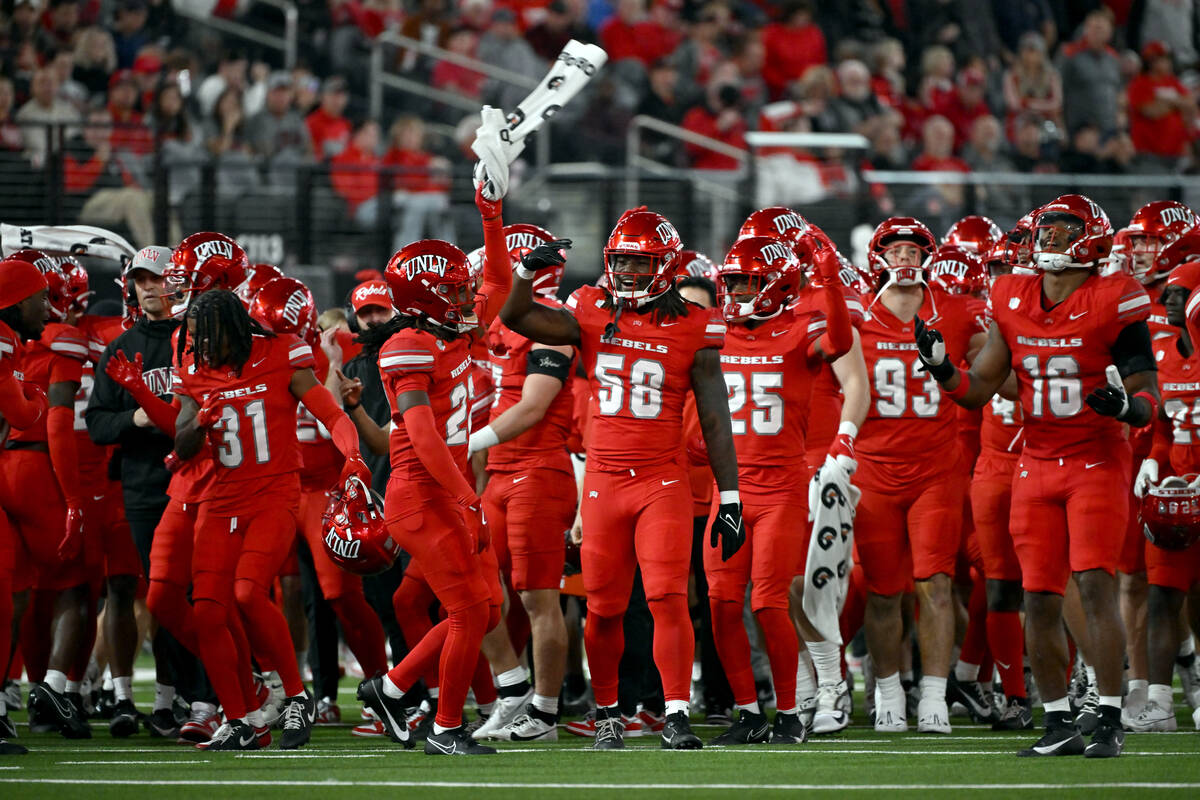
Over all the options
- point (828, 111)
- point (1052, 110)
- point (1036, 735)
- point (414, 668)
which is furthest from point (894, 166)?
point (414, 668)

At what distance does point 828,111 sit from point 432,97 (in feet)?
12.1

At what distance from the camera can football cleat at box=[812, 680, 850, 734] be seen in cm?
798

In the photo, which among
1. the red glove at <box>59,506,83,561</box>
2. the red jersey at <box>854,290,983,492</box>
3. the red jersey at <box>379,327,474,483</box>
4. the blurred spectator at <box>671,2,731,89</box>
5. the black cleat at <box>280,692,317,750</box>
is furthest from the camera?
the blurred spectator at <box>671,2,731,89</box>

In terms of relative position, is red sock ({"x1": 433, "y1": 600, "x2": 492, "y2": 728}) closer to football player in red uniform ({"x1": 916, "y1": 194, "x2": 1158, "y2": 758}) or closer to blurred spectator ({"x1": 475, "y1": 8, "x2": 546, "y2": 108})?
football player in red uniform ({"x1": 916, "y1": 194, "x2": 1158, "y2": 758})

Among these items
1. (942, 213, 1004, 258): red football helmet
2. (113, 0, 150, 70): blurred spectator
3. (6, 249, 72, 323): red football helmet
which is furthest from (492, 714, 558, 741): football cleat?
(113, 0, 150, 70): blurred spectator

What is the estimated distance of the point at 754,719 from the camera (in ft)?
24.5

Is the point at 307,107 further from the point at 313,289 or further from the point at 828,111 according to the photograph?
the point at 828,111

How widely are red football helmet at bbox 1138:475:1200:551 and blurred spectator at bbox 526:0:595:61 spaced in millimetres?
10250

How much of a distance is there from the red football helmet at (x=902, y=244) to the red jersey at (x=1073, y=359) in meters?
1.39

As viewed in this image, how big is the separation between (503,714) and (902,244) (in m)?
2.94

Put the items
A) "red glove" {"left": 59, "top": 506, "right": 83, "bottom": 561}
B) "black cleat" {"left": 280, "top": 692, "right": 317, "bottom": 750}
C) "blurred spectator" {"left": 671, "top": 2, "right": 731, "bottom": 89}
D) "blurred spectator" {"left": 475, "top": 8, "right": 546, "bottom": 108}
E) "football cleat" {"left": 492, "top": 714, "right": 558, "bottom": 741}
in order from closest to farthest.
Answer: "black cleat" {"left": 280, "top": 692, "right": 317, "bottom": 750}
"football cleat" {"left": 492, "top": 714, "right": 558, "bottom": 741}
"red glove" {"left": 59, "top": 506, "right": 83, "bottom": 561}
"blurred spectator" {"left": 475, "top": 8, "right": 546, "bottom": 108}
"blurred spectator" {"left": 671, "top": 2, "right": 731, "bottom": 89}

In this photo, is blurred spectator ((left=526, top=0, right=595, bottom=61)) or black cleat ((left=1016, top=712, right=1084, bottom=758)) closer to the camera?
black cleat ((left=1016, top=712, right=1084, bottom=758))

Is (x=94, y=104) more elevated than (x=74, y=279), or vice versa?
(x=94, y=104)

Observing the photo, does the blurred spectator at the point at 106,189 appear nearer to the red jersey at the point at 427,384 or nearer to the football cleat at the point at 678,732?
the red jersey at the point at 427,384
